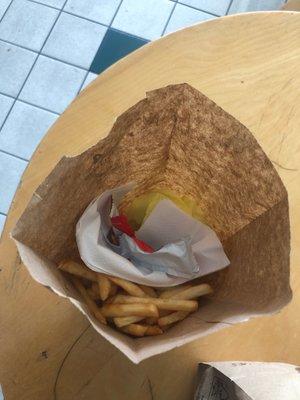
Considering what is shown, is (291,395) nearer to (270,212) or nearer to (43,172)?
(270,212)

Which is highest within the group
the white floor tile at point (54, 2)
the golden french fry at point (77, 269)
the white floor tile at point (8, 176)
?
the golden french fry at point (77, 269)

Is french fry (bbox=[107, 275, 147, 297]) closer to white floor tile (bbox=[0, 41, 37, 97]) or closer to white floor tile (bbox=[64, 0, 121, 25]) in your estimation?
white floor tile (bbox=[0, 41, 37, 97])

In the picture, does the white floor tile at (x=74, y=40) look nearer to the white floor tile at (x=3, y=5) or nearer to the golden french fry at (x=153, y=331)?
the white floor tile at (x=3, y=5)

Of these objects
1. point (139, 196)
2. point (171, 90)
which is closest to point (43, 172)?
point (139, 196)

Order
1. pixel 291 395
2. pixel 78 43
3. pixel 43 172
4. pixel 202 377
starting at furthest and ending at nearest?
pixel 78 43 → pixel 43 172 → pixel 202 377 → pixel 291 395

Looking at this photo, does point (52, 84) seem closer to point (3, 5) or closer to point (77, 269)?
point (3, 5)

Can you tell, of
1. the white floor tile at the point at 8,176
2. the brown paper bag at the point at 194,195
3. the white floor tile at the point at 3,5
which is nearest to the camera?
the brown paper bag at the point at 194,195

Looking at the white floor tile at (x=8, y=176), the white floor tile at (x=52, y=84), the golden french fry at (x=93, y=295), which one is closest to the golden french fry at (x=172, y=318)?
the golden french fry at (x=93, y=295)

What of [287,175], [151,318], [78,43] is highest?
[287,175]
